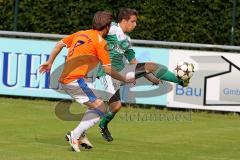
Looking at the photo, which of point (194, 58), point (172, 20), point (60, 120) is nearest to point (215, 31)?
point (172, 20)

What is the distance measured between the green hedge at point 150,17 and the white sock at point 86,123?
9.52 meters

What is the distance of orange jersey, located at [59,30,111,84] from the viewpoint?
11555mm

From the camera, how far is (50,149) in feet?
38.7

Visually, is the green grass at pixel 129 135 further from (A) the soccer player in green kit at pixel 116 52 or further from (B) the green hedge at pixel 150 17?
(B) the green hedge at pixel 150 17

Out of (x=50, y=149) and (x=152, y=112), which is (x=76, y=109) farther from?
(x=50, y=149)

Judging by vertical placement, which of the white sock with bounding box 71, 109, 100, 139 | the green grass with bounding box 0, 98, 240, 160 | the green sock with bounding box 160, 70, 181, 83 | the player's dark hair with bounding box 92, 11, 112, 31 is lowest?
the green grass with bounding box 0, 98, 240, 160

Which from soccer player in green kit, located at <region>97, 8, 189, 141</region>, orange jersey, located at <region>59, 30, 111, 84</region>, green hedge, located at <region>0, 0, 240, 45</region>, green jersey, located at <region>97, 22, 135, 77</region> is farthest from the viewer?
green hedge, located at <region>0, 0, 240, 45</region>

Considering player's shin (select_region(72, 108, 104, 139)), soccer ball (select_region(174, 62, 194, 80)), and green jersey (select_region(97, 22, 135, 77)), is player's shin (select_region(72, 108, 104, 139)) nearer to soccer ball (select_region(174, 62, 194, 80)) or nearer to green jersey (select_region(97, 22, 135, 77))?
green jersey (select_region(97, 22, 135, 77))

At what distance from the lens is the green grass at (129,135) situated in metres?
11.6

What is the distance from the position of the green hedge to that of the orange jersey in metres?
9.50

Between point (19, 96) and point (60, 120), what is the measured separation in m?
3.69

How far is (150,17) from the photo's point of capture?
2144cm

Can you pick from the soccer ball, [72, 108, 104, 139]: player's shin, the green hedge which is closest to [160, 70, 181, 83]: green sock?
the soccer ball

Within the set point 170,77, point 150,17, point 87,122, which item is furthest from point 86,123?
point 150,17
